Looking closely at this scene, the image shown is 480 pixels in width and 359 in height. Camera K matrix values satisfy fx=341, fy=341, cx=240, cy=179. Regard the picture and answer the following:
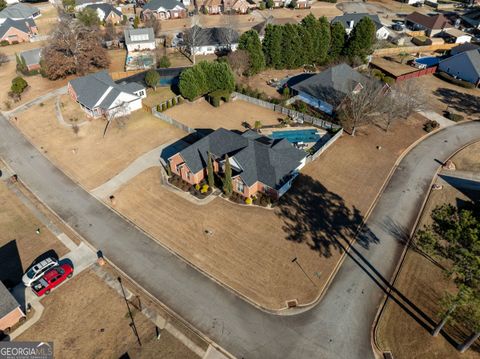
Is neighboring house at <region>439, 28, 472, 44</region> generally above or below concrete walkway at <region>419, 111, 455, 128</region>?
above

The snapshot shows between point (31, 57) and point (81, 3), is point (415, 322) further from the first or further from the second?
point (81, 3)

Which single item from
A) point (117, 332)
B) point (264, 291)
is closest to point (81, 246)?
point (117, 332)

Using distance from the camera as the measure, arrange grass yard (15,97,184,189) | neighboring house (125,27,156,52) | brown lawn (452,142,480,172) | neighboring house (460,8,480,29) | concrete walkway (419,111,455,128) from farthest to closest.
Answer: neighboring house (460,8,480,29), neighboring house (125,27,156,52), concrete walkway (419,111,455,128), grass yard (15,97,184,189), brown lawn (452,142,480,172)

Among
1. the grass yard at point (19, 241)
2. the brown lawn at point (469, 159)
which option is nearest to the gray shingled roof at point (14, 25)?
the grass yard at point (19, 241)

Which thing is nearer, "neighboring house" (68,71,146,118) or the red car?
the red car

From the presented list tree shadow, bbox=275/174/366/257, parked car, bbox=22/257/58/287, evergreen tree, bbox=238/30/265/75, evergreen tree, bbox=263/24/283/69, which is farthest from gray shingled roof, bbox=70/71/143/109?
tree shadow, bbox=275/174/366/257

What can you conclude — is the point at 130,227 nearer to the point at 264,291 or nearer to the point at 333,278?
the point at 264,291

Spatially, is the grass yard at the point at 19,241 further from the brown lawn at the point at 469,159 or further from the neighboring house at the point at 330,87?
the brown lawn at the point at 469,159

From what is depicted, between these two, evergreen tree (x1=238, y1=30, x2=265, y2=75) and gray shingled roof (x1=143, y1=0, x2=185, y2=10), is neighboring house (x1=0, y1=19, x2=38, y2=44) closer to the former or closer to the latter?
gray shingled roof (x1=143, y1=0, x2=185, y2=10)
